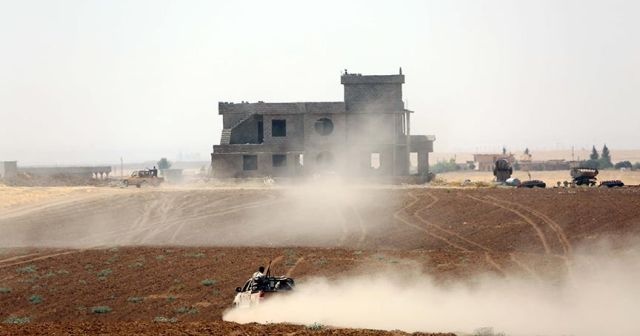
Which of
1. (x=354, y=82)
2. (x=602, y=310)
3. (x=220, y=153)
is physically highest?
(x=354, y=82)

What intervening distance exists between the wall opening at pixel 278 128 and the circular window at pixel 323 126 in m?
3.32

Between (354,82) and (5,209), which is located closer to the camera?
(5,209)

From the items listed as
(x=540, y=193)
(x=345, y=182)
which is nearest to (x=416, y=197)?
(x=540, y=193)

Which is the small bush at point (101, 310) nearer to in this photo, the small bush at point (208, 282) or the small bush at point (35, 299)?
the small bush at point (35, 299)

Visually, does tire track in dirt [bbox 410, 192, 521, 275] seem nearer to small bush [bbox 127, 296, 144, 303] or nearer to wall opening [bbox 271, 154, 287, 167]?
small bush [bbox 127, 296, 144, 303]

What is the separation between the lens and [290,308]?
25.7m

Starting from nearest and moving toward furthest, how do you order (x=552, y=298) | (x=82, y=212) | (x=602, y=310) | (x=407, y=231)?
(x=602, y=310) → (x=552, y=298) → (x=407, y=231) → (x=82, y=212)

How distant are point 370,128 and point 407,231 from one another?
3429 centimetres

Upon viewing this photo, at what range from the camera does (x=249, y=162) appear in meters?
82.2

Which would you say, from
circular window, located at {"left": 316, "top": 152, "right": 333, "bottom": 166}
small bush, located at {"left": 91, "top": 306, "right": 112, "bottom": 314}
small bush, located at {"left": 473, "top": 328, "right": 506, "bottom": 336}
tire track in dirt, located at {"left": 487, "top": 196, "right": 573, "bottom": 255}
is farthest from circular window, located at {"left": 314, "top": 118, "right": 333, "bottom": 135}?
small bush, located at {"left": 473, "top": 328, "right": 506, "bottom": 336}

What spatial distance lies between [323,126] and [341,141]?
252 cm

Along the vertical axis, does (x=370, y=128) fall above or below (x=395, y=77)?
below

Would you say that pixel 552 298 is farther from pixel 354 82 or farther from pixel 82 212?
pixel 354 82

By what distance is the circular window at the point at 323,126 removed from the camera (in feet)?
271
